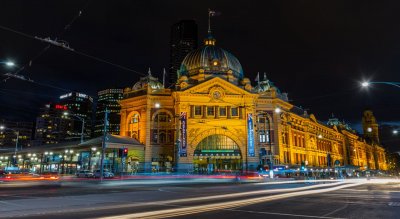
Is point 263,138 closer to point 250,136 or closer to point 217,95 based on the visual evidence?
point 250,136

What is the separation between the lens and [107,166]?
219ft

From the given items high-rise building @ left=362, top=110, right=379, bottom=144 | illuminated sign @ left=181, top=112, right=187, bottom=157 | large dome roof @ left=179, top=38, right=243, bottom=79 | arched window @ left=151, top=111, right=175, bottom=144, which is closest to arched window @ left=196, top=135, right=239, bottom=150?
illuminated sign @ left=181, top=112, right=187, bottom=157

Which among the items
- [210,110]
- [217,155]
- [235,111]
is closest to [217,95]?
[210,110]

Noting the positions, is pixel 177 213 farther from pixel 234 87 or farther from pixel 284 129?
pixel 284 129

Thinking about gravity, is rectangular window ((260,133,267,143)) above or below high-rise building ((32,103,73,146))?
below

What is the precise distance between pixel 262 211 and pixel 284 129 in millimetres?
63878

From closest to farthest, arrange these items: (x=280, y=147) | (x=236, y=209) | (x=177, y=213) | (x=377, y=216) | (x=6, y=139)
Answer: (x=377, y=216) → (x=177, y=213) → (x=236, y=209) → (x=280, y=147) → (x=6, y=139)

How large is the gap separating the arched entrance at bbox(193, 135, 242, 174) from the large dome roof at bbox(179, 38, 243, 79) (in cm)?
1807

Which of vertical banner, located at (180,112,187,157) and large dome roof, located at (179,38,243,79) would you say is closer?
vertical banner, located at (180,112,187,157)

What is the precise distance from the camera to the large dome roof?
75750mm

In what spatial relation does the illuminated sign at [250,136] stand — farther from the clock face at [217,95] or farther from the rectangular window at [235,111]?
the clock face at [217,95]

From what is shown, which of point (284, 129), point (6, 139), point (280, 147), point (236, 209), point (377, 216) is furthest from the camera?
point (6, 139)

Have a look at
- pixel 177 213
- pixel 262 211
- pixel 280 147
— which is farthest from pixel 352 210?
pixel 280 147

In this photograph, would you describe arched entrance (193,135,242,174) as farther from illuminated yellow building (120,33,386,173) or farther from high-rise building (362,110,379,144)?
high-rise building (362,110,379,144)
